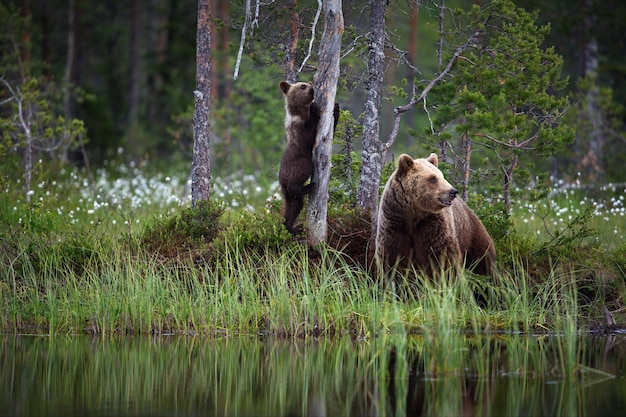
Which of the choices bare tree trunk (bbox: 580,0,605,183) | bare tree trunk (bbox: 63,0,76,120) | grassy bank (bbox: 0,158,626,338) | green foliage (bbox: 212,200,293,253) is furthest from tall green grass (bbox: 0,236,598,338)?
bare tree trunk (bbox: 63,0,76,120)

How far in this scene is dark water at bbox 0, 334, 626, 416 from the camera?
20.9 feet

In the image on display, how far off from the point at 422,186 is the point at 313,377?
108 inches

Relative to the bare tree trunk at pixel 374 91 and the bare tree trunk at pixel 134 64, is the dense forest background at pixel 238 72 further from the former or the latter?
the bare tree trunk at pixel 374 91

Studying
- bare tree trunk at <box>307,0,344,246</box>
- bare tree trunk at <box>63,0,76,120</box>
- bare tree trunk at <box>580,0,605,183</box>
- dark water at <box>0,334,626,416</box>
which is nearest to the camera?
dark water at <box>0,334,626,416</box>

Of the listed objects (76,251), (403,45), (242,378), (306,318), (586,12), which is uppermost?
(403,45)

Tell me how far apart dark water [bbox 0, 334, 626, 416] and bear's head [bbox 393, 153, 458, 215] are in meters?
1.39

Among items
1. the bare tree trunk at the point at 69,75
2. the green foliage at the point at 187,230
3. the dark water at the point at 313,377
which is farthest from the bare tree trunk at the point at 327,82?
the bare tree trunk at the point at 69,75

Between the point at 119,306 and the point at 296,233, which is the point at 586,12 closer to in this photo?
the point at 296,233

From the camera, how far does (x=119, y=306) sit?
30.9 ft

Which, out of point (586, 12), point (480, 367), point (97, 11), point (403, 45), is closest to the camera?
point (480, 367)

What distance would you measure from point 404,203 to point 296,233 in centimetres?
157

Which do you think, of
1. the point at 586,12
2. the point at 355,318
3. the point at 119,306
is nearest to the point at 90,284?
the point at 119,306

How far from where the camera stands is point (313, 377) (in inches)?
287

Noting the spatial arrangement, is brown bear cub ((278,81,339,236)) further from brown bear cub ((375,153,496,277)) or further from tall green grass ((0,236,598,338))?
brown bear cub ((375,153,496,277))
